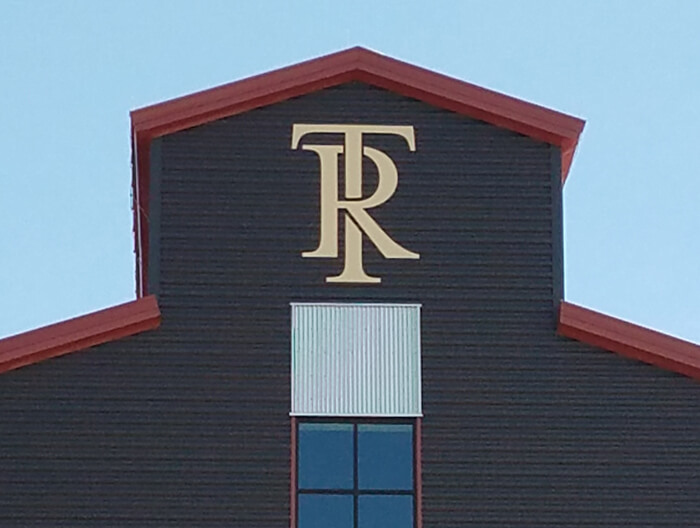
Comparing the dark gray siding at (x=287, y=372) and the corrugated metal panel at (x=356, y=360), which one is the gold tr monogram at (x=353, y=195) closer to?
the dark gray siding at (x=287, y=372)

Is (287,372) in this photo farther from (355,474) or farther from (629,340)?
(629,340)

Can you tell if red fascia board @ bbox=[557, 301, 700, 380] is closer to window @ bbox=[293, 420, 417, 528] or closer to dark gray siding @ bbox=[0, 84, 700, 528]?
dark gray siding @ bbox=[0, 84, 700, 528]

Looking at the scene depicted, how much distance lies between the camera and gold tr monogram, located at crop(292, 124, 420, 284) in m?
29.8

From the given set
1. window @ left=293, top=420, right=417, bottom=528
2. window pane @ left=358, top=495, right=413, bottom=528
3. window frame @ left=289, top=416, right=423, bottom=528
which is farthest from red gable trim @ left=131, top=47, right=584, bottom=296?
window pane @ left=358, top=495, right=413, bottom=528

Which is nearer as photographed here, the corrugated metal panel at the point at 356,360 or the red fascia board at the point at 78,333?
the red fascia board at the point at 78,333

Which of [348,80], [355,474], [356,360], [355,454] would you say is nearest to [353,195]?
[348,80]

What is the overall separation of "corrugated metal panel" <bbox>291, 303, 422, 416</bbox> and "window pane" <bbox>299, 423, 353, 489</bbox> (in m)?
0.22

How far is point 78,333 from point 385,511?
4.57 meters

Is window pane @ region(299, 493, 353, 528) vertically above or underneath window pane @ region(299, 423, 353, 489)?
underneath

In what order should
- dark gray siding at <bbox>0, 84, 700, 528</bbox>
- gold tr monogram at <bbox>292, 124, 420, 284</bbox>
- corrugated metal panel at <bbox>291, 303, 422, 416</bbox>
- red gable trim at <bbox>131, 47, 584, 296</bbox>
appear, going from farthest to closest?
1. red gable trim at <bbox>131, 47, 584, 296</bbox>
2. gold tr monogram at <bbox>292, 124, 420, 284</bbox>
3. corrugated metal panel at <bbox>291, 303, 422, 416</bbox>
4. dark gray siding at <bbox>0, 84, 700, 528</bbox>

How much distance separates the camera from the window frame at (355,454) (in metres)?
28.8

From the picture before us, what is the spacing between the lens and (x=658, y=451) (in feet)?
95.8

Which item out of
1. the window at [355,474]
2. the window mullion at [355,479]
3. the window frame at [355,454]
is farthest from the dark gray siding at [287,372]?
the window mullion at [355,479]

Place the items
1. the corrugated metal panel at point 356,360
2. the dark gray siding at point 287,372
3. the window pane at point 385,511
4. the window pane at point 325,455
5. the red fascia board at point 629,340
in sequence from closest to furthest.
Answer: the dark gray siding at point 287,372
the window pane at point 385,511
the window pane at point 325,455
the corrugated metal panel at point 356,360
the red fascia board at point 629,340
